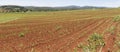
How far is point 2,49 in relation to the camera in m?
16.6

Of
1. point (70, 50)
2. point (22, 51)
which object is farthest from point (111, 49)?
point (22, 51)

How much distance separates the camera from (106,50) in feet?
51.1

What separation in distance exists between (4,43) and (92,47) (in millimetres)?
5975

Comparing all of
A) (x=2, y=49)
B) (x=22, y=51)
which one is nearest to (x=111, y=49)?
(x=22, y=51)

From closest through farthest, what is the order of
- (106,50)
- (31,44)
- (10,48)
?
(106,50) → (10,48) → (31,44)

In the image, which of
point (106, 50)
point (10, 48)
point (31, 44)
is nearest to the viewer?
point (106, 50)

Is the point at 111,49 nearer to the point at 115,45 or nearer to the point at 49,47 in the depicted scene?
the point at 115,45

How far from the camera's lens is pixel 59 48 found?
16.4 metres

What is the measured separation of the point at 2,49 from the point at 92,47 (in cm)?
506

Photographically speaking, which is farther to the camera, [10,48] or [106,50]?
[10,48]

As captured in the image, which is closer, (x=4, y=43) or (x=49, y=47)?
(x=49, y=47)

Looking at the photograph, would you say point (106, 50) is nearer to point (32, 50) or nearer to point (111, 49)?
point (111, 49)

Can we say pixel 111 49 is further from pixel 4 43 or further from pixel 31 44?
pixel 4 43

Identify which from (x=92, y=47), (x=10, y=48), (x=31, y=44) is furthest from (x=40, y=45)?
(x=92, y=47)
